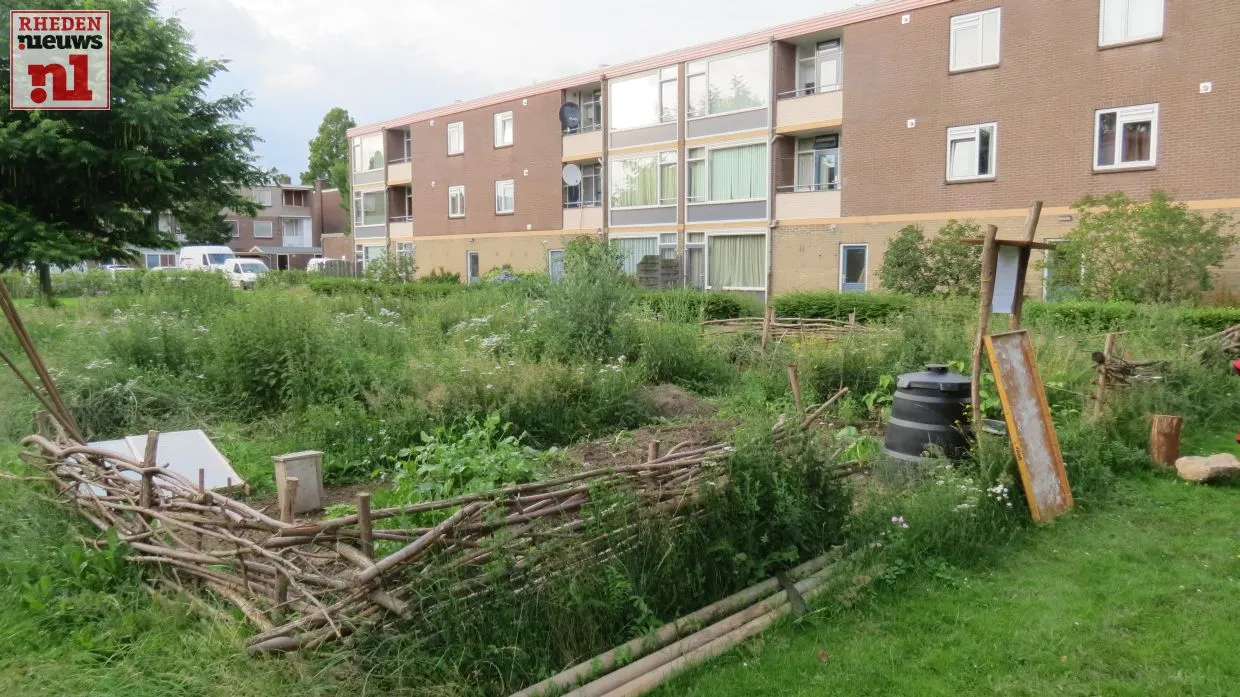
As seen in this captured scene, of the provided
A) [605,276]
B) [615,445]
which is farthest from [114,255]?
[615,445]

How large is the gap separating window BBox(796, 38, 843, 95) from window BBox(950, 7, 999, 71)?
3.58 meters

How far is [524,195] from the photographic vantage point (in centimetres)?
3625

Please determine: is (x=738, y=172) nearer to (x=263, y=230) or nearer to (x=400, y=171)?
(x=400, y=171)

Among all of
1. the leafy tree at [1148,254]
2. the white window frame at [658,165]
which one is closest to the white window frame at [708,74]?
the white window frame at [658,165]

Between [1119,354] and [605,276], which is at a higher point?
[605,276]

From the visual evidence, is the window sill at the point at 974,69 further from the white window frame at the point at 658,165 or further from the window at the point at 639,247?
the window at the point at 639,247

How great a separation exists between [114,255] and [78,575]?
16367mm

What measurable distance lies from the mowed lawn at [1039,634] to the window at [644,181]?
84.9 ft

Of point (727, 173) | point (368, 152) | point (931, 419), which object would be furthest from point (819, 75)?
point (368, 152)

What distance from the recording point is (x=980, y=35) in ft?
72.7

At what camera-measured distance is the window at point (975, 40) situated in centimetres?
2197

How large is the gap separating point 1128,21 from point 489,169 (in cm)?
2493

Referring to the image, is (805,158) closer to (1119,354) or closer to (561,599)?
(1119,354)

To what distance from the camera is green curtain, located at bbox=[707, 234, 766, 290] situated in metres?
27.8
